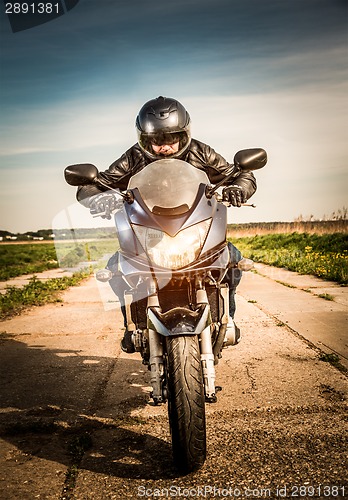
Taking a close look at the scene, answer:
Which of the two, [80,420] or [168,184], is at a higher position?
[168,184]

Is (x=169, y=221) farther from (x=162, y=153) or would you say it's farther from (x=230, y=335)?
(x=230, y=335)

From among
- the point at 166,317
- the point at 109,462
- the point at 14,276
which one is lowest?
the point at 14,276

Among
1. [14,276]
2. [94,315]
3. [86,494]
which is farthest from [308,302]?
[14,276]

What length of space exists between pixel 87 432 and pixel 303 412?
1664 mm

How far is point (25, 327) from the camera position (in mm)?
7715

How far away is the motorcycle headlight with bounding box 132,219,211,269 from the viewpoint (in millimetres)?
3104

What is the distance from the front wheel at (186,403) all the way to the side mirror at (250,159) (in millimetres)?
1287

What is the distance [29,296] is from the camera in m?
10.6

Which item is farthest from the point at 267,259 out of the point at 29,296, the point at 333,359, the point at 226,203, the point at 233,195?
the point at 233,195

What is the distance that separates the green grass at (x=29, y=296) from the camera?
9.36 metres

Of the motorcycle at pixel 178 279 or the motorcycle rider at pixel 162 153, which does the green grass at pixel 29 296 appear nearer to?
the motorcycle rider at pixel 162 153

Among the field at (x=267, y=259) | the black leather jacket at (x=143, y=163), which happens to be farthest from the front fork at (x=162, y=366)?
the black leather jacket at (x=143, y=163)

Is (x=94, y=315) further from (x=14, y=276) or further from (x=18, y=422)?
(x=14, y=276)

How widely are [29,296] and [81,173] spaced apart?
781 centimetres
